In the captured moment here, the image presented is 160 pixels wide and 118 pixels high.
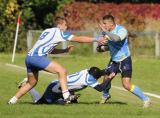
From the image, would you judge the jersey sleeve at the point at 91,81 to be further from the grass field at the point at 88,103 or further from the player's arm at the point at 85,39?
the player's arm at the point at 85,39

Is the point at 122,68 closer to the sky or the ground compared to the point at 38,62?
closer to the ground

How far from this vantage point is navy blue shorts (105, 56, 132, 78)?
1451cm

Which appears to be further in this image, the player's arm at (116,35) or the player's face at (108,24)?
the player's face at (108,24)

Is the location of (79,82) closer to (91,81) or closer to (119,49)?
(91,81)

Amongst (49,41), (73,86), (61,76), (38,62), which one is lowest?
(73,86)

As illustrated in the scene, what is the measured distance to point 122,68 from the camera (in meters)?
14.6

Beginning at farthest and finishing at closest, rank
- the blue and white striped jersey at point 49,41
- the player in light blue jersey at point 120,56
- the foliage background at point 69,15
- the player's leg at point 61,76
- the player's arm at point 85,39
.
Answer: the foliage background at point 69,15
the player in light blue jersey at point 120,56
the blue and white striped jersey at point 49,41
the player's leg at point 61,76
the player's arm at point 85,39

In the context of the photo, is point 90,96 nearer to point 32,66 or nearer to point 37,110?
point 32,66

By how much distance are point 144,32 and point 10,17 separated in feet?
25.5

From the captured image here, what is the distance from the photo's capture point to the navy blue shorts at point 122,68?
14508 mm

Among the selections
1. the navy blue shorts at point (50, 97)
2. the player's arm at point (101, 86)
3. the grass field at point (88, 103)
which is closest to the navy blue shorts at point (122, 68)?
the player's arm at point (101, 86)

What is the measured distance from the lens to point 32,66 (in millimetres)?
14156

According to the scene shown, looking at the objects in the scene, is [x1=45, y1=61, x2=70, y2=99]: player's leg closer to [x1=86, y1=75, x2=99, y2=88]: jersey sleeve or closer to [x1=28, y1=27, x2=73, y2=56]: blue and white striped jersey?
[x1=28, y1=27, x2=73, y2=56]: blue and white striped jersey

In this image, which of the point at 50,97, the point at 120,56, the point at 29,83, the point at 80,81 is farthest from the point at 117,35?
→ the point at 29,83
